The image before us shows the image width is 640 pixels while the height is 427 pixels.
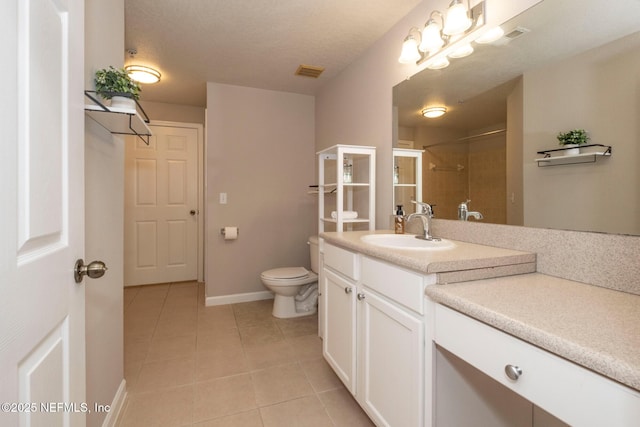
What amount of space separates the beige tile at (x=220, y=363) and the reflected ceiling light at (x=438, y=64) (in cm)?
215

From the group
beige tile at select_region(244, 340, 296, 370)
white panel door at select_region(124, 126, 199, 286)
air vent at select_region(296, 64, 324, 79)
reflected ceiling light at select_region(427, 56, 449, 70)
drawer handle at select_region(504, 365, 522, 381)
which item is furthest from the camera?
white panel door at select_region(124, 126, 199, 286)

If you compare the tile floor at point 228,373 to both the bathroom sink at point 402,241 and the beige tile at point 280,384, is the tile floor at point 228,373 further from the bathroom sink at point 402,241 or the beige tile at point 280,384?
the bathroom sink at point 402,241

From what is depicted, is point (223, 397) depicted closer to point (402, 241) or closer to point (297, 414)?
point (297, 414)

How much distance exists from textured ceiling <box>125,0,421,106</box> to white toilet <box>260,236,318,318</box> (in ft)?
5.27

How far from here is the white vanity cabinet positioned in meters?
1.04

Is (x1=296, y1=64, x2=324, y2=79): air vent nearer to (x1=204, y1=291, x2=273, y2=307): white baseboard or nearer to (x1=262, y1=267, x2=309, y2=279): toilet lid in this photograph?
(x1=262, y1=267, x2=309, y2=279): toilet lid

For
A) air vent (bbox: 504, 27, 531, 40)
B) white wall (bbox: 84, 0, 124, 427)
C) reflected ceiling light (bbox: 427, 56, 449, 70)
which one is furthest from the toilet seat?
air vent (bbox: 504, 27, 531, 40)


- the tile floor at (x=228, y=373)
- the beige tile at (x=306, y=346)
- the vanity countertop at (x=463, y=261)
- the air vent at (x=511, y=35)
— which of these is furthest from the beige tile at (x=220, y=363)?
the air vent at (x=511, y=35)

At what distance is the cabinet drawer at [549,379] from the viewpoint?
548 millimetres

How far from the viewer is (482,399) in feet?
3.59

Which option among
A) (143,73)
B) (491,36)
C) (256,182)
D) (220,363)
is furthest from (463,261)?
(143,73)

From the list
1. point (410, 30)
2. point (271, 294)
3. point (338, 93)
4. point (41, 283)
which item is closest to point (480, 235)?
point (410, 30)

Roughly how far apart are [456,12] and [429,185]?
34.7 inches

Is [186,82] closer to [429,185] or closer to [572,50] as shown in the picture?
[429,185]
